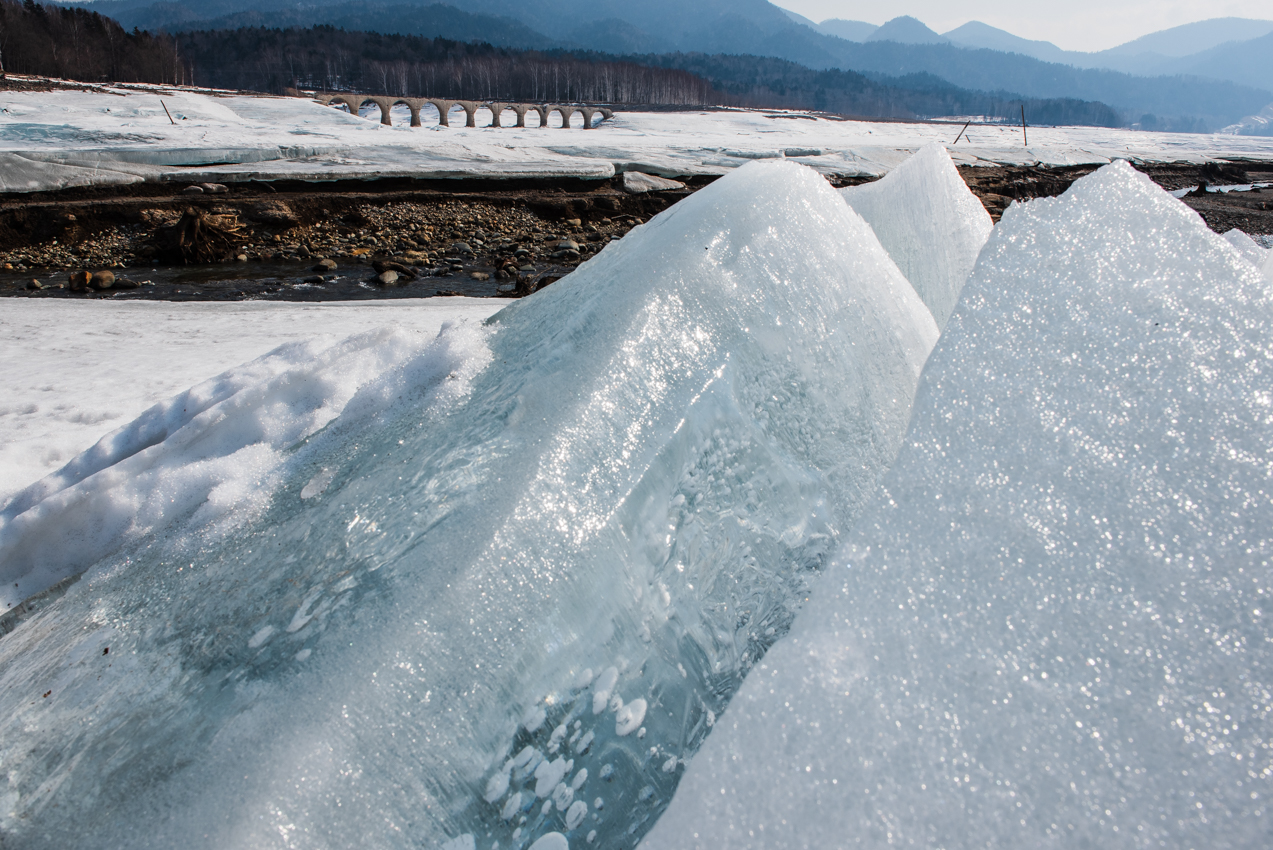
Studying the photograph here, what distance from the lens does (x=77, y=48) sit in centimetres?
3825

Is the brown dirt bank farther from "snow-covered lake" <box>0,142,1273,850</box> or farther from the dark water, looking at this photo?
"snow-covered lake" <box>0,142,1273,850</box>

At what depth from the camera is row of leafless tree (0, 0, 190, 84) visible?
3494 cm

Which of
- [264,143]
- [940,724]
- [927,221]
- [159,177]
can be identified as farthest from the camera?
[264,143]

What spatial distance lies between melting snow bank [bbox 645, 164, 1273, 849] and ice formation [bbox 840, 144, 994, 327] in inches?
37.2

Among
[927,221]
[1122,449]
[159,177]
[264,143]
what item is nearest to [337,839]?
[1122,449]

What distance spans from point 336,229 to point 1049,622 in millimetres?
9919

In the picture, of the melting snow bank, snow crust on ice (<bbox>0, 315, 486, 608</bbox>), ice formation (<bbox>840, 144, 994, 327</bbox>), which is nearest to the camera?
the melting snow bank

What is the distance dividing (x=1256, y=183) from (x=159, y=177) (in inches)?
1165

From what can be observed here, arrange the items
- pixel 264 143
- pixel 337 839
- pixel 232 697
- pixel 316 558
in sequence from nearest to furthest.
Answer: pixel 337 839
pixel 232 697
pixel 316 558
pixel 264 143

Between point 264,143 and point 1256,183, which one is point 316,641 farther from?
point 1256,183

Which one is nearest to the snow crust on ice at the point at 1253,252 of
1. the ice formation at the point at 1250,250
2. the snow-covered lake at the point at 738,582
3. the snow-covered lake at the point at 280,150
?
the ice formation at the point at 1250,250

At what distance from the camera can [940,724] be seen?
700mm

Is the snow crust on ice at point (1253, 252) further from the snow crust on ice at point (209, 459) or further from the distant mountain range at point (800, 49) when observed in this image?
the distant mountain range at point (800, 49)

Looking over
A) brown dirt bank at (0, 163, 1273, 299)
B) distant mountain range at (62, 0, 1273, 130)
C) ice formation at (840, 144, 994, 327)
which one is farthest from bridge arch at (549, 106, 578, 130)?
distant mountain range at (62, 0, 1273, 130)
